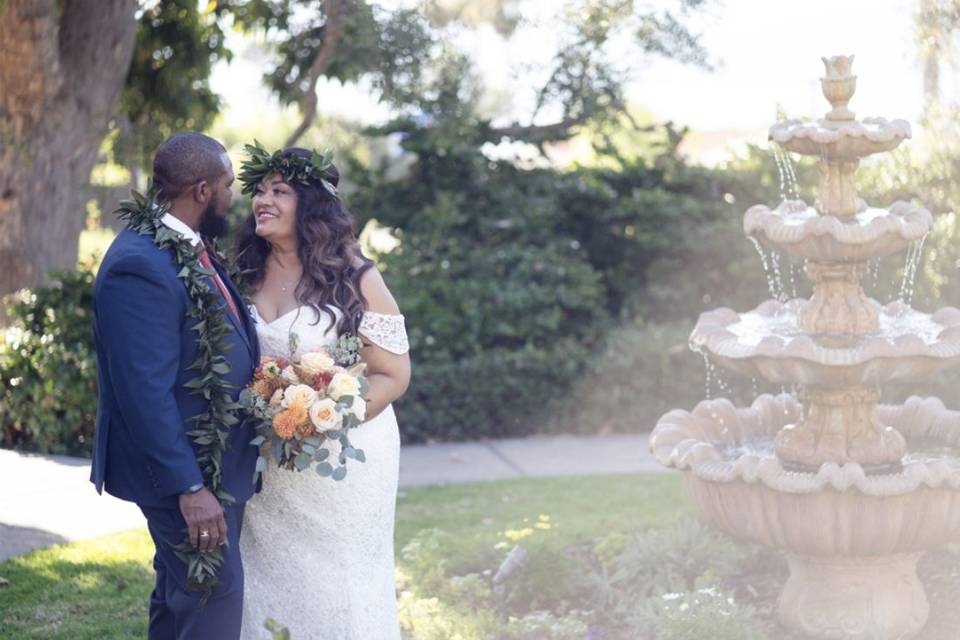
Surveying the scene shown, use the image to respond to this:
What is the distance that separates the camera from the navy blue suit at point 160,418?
358 cm

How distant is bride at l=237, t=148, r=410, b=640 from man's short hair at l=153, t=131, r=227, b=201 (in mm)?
373

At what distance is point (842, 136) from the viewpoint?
500 cm

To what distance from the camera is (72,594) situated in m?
5.61

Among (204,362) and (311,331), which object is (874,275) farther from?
(204,362)

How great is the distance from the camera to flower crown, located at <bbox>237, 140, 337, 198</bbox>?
4188mm

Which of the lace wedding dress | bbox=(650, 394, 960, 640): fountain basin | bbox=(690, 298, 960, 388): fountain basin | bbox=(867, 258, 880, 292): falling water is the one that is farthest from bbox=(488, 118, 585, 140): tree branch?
the lace wedding dress

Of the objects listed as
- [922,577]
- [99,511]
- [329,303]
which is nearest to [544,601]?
[922,577]

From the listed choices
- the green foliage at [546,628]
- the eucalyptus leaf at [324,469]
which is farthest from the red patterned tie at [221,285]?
the green foliage at [546,628]

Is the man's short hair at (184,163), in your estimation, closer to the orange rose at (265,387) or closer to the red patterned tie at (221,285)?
the red patterned tie at (221,285)

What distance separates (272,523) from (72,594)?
→ 1.91 meters

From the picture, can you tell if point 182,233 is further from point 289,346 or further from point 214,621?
point 214,621

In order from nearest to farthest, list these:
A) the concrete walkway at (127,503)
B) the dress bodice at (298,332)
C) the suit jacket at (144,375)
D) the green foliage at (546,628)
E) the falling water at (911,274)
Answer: the suit jacket at (144,375)
the dress bodice at (298,332)
the green foliage at (546,628)
the concrete walkway at (127,503)
the falling water at (911,274)

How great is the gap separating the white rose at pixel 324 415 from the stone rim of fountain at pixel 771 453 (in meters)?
1.94

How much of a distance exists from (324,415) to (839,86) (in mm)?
2712
